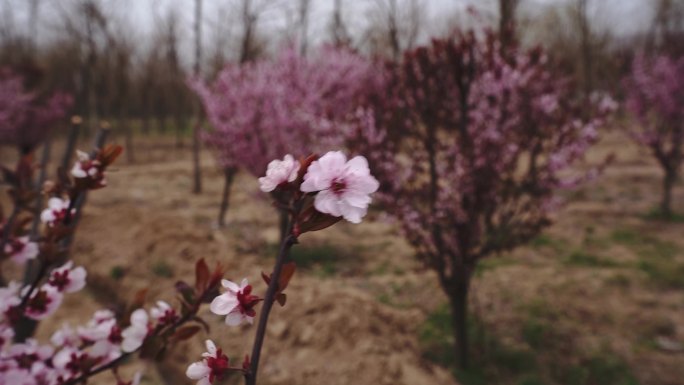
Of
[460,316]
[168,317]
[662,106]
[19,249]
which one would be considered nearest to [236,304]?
[168,317]

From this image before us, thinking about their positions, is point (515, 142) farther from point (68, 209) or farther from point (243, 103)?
point (243, 103)

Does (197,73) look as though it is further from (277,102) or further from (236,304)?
(236,304)

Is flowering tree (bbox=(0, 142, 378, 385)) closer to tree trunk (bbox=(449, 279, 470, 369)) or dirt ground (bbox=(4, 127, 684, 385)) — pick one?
dirt ground (bbox=(4, 127, 684, 385))

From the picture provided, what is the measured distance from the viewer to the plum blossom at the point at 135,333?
1256 millimetres

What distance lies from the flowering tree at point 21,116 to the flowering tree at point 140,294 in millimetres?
13169

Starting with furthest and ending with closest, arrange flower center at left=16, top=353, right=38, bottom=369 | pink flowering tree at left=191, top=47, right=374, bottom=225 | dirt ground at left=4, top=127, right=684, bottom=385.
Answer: pink flowering tree at left=191, top=47, right=374, bottom=225 → dirt ground at left=4, top=127, right=684, bottom=385 → flower center at left=16, top=353, right=38, bottom=369

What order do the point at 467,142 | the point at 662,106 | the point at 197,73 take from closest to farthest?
the point at 467,142 → the point at 662,106 → the point at 197,73

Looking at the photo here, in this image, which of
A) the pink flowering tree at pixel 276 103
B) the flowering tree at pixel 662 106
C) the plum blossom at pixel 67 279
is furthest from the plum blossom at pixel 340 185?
the flowering tree at pixel 662 106

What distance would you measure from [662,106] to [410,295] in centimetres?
581

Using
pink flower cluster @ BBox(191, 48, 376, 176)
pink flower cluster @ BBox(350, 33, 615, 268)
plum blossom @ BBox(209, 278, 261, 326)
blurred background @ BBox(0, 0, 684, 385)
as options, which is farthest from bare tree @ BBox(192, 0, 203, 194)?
plum blossom @ BBox(209, 278, 261, 326)

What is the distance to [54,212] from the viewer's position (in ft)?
4.25

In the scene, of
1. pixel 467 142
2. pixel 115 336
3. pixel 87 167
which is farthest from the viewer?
pixel 467 142

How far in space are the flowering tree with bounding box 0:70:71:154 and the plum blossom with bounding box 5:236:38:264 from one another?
13.1 metres

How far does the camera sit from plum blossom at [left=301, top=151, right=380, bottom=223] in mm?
746
